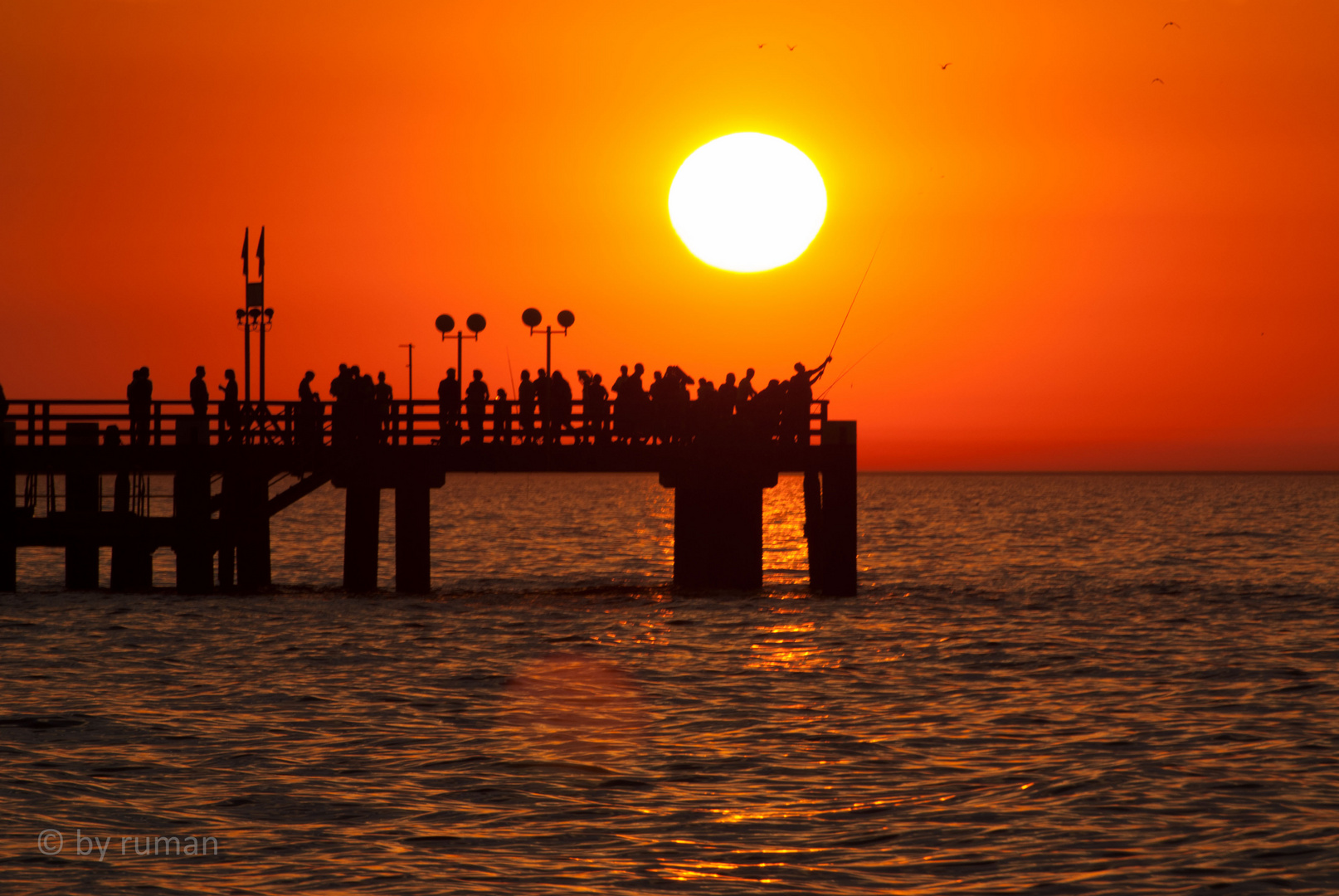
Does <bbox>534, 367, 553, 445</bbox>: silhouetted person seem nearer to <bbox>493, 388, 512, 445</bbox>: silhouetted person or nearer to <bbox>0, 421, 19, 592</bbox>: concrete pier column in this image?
<bbox>493, 388, 512, 445</bbox>: silhouetted person

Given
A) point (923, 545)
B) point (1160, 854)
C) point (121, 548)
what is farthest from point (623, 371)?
point (923, 545)

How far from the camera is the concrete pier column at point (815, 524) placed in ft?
108

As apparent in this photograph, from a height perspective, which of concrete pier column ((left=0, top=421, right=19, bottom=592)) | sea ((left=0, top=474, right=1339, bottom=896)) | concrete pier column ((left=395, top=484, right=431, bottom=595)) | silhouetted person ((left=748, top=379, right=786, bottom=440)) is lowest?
sea ((left=0, top=474, right=1339, bottom=896))

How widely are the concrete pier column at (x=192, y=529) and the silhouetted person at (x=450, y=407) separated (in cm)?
461

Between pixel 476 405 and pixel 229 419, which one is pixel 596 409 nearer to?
pixel 476 405

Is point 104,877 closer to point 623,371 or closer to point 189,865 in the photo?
point 189,865

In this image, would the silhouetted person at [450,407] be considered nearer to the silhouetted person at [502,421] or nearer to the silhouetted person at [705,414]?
the silhouetted person at [502,421]

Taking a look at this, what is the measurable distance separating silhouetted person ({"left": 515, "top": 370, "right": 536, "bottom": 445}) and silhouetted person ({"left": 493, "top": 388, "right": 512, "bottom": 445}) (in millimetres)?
246

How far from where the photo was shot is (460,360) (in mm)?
35469

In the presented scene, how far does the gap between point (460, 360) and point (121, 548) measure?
27.2 ft

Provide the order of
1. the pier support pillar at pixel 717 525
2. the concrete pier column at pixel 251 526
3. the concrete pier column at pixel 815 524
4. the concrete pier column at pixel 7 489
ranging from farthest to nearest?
Result: 1. the concrete pier column at pixel 815 524
2. the pier support pillar at pixel 717 525
3. the concrete pier column at pixel 251 526
4. the concrete pier column at pixel 7 489

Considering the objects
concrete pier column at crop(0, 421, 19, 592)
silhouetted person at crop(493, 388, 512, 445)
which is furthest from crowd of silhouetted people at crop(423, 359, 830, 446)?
concrete pier column at crop(0, 421, 19, 592)

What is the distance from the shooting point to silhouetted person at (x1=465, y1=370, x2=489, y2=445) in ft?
103

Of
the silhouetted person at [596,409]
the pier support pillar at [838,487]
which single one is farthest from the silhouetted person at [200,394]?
the pier support pillar at [838,487]
